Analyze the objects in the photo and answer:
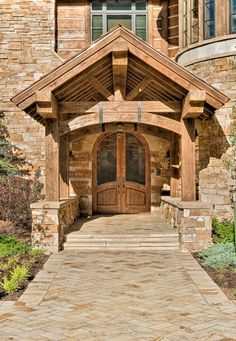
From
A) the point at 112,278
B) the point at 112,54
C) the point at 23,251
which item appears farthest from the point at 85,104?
the point at 112,278

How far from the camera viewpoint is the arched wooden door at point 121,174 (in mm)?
13898

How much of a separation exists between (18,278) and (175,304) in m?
2.34

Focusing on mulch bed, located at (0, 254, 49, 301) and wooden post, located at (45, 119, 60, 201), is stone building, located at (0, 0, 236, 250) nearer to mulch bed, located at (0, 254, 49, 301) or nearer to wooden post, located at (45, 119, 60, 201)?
wooden post, located at (45, 119, 60, 201)

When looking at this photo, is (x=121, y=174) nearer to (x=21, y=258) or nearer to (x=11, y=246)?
(x=11, y=246)

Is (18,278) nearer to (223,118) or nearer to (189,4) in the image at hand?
(223,118)

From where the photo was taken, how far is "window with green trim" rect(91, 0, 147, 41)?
14844 millimetres

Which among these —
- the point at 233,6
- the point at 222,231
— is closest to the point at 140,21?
the point at 233,6

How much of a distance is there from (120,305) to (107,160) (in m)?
8.63

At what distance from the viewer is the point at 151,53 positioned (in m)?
8.70

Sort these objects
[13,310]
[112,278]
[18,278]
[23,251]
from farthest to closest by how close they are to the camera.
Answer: [23,251] → [112,278] → [18,278] → [13,310]

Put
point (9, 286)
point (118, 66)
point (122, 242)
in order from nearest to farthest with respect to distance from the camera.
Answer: point (9, 286)
point (118, 66)
point (122, 242)

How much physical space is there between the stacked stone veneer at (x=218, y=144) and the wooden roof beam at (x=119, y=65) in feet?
9.54

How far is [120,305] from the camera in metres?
5.62

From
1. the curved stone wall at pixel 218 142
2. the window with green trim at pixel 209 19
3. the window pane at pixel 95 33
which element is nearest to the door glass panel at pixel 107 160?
the curved stone wall at pixel 218 142
